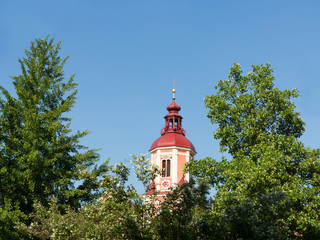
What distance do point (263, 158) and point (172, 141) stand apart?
98.2 ft

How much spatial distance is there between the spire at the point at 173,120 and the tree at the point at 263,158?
91.1 feet

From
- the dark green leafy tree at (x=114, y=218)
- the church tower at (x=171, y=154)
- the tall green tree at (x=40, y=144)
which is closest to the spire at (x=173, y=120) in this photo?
the church tower at (x=171, y=154)

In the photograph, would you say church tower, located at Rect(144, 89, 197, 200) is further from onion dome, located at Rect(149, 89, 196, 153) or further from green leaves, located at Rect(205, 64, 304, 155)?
green leaves, located at Rect(205, 64, 304, 155)

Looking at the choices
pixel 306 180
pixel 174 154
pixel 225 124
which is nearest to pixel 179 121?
pixel 174 154

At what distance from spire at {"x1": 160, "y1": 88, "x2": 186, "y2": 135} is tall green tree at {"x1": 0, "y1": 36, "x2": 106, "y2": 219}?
27.0m

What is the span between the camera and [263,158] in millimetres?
20484

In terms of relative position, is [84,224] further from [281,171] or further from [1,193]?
[281,171]

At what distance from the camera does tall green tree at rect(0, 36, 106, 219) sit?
2219cm

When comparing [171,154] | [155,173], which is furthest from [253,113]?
[171,154]

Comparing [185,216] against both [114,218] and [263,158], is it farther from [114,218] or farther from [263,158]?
[263,158]

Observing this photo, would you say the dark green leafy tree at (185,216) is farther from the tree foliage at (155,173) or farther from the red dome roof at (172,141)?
the red dome roof at (172,141)

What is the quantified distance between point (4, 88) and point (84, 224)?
1405 centimetres

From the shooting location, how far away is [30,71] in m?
25.8

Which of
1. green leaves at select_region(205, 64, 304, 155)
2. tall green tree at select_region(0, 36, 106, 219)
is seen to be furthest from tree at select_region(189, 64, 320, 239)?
tall green tree at select_region(0, 36, 106, 219)
